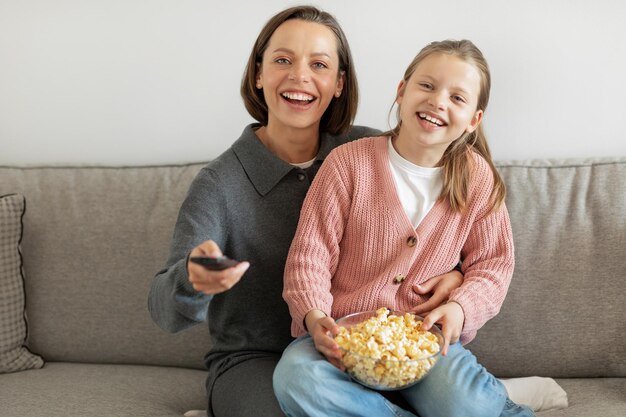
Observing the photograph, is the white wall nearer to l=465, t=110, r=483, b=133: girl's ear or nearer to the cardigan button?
l=465, t=110, r=483, b=133: girl's ear

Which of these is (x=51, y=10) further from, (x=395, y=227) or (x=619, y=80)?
(x=619, y=80)

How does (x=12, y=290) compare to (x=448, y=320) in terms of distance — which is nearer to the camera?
(x=448, y=320)

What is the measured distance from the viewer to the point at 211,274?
4.18 ft

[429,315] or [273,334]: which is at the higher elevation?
[429,315]

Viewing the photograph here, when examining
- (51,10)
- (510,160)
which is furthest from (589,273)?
(51,10)

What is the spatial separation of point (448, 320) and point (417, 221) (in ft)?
0.82

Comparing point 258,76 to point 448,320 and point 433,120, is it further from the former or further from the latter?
point 448,320

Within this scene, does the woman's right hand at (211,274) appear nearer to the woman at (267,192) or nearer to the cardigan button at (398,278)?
the woman at (267,192)

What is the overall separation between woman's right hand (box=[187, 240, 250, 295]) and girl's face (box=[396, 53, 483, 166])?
555mm

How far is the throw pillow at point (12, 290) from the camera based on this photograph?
1951 mm

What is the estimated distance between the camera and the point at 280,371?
56.5 inches

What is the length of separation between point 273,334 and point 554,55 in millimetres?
1171

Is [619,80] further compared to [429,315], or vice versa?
[619,80]

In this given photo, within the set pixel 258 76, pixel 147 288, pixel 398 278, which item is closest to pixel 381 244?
pixel 398 278
